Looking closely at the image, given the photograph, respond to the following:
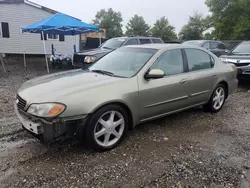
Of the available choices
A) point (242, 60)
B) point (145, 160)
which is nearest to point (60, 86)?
point (145, 160)

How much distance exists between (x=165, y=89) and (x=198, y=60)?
1212 millimetres

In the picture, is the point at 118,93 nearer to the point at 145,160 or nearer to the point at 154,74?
the point at 154,74

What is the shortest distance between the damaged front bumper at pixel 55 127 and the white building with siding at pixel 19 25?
13212mm

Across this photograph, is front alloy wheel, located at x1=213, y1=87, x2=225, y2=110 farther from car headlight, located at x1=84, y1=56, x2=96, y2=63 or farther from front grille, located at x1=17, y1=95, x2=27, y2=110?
car headlight, located at x1=84, y1=56, x2=96, y2=63

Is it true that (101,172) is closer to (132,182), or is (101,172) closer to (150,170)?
(132,182)

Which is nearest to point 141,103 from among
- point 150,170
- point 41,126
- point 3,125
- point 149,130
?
point 149,130

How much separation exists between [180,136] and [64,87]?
206 cm

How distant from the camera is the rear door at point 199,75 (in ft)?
13.7

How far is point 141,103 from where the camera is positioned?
3.41 meters

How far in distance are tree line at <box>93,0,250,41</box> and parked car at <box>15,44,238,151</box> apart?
22.2m

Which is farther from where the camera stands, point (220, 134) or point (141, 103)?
point (220, 134)

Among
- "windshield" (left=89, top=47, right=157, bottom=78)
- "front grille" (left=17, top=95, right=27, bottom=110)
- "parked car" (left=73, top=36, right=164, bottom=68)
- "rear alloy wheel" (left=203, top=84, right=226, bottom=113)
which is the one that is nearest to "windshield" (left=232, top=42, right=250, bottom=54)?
"parked car" (left=73, top=36, right=164, bottom=68)

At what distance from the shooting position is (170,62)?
3.93 meters

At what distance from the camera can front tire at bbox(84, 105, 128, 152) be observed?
2.92 meters
